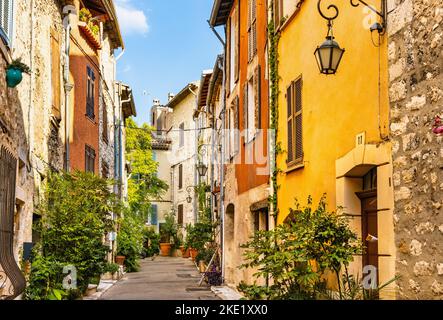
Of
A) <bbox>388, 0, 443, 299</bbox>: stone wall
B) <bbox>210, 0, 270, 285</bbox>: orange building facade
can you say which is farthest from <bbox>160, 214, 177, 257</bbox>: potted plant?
<bbox>388, 0, 443, 299</bbox>: stone wall

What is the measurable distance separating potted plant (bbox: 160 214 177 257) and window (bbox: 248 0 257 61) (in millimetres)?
22368

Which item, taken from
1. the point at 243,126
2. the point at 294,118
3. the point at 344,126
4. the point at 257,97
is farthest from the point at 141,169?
the point at 344,126

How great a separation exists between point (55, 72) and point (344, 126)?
7.53 meters

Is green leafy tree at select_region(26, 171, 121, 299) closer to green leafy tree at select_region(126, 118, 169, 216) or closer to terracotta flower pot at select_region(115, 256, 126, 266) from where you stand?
terracotta flower pot at select_region(115, 256, 126, 266)

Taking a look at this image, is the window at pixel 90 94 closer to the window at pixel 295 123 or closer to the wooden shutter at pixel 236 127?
the wooden shutter at pixel 236 127

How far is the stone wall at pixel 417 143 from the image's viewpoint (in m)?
5.36

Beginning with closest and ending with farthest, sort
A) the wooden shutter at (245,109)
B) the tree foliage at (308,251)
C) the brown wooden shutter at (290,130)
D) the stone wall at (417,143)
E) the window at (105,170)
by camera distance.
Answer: the stone wall at (417,143) < the tree foliage at (308,251) < the brown wooden shutter at (290,130) < the wooden shutter at (245,109) < the window at (105,170)

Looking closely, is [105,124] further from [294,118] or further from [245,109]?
[294,118]

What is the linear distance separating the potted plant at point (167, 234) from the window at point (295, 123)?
25.6 m

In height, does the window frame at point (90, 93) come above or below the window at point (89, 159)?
above

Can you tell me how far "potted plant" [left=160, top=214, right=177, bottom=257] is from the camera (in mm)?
35219

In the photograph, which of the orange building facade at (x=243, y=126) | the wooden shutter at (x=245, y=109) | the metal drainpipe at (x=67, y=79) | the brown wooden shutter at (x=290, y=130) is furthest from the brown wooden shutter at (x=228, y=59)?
the brown wooden shutter at (x=290, y=130)
